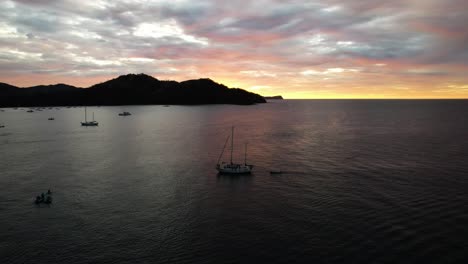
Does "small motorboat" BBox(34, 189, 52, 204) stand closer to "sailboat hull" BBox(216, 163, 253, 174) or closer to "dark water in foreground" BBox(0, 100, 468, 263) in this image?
"dark water in foreground" BBox(0, 100, 468, 263)

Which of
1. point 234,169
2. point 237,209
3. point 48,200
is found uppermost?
point 234,169

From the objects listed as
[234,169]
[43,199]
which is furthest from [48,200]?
[234,169]

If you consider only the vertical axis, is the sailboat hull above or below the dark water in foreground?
above

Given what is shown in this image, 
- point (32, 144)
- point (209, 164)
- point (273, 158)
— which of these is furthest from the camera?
point (32, 144)

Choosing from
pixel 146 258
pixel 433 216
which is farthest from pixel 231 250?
pixel 433 216

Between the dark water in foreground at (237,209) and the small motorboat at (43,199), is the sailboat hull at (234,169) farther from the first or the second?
the small motorboat at (43,199)

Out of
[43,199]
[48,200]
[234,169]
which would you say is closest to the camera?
[48,200]

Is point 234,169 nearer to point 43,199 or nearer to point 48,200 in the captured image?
point 48,200

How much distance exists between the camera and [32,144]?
134750mm

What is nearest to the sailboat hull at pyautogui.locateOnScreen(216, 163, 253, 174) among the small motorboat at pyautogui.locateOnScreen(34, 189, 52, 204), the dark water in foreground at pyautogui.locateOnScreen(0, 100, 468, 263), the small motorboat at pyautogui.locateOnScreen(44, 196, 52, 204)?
the dark water in foreground at pyautogui.locateOnScreen(0, 100, 468, 263)

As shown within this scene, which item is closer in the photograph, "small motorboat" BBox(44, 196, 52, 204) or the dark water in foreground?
the dark water in foreground

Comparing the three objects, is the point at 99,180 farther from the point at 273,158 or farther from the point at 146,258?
the point at 273,158

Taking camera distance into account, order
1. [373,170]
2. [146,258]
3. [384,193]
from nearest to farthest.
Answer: [146,258] → [384,193] → [373,170]

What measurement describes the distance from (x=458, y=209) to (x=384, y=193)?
510 inches
